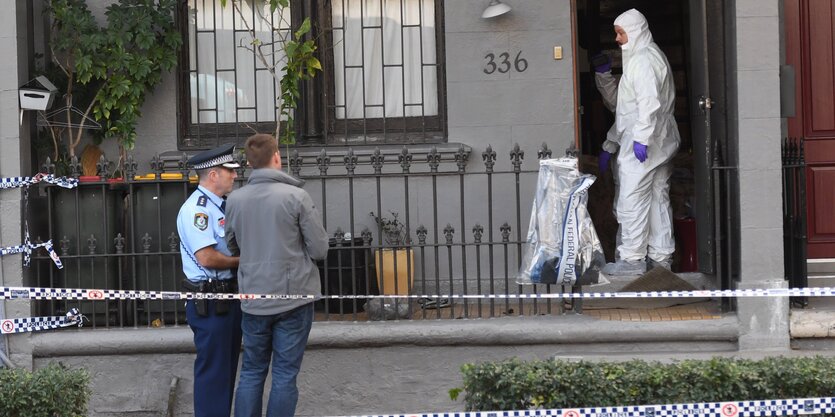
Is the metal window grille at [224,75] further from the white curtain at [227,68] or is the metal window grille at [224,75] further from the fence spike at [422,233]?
the fence spike at [422,233]

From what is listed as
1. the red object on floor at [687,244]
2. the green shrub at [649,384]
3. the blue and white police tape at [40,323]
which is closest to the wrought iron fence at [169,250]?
the blue and white police tape at [40,323]

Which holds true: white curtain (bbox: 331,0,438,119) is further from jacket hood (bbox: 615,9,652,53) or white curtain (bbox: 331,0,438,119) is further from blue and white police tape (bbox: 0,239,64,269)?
blue and white police tape (bbox: 0,239,64,269)

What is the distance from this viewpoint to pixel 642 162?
919cm

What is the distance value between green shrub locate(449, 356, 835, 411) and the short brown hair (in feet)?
5.86

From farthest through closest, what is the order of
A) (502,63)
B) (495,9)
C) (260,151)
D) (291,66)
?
1. (502,63)
2. (495,9)
3. (291,66)
4. (260,151)

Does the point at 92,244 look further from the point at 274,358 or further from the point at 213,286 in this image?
the point at 274,358

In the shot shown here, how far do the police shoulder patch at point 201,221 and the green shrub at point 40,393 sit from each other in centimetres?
111

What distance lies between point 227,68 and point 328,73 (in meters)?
0.85

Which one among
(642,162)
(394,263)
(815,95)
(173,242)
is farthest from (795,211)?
(173,242)

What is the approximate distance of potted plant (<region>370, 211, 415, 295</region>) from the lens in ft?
28.0

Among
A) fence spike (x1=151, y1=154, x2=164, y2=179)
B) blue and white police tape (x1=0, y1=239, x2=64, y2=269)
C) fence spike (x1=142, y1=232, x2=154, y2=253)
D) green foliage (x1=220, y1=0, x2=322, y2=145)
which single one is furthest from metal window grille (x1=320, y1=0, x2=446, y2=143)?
blue and white police tape (x1=0, y1=239, x2=64, y2=269)

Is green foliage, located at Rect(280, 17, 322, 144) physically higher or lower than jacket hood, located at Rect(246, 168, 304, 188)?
higher

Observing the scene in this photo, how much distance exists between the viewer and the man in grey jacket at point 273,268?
265 inches

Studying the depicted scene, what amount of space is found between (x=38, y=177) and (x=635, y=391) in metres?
4.51
